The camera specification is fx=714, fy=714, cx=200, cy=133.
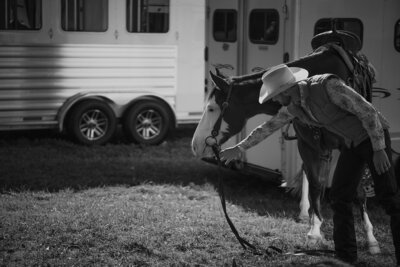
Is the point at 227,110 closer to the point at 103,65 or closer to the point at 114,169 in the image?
the point at 114,169

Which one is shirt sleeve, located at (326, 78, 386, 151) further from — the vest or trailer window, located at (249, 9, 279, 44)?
trailer window, located at (249, 9, 279, 44)

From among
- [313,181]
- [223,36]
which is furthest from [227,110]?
[223,36]

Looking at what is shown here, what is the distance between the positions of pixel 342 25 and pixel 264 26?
37.5 inches

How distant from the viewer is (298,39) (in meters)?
7.65

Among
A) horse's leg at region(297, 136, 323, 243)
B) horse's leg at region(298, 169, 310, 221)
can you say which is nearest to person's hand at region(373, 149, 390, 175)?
horse's leg at region(297, 136, 323, 243)

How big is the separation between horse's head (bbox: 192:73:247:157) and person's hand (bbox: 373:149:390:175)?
1.57 m

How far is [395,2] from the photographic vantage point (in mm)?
7973

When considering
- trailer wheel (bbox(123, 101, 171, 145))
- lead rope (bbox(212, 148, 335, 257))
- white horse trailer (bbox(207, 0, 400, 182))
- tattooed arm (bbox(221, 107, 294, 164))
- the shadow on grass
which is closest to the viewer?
tattooed arm (bbox(221, 107, 294, 164))

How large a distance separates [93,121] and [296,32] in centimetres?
493

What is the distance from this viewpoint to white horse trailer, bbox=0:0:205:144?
11172mm

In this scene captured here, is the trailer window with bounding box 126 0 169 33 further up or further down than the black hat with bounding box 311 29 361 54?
further up

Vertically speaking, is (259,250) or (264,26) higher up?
(264,26)

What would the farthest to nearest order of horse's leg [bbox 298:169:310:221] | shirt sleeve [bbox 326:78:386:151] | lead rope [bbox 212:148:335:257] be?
horse's leg [bbox 298:169:310:221]
lead rope [bbox 212:148:335:257]
shirt sleeve [bbox 326:78:386:151]

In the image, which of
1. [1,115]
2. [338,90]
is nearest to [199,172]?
[1,115]
